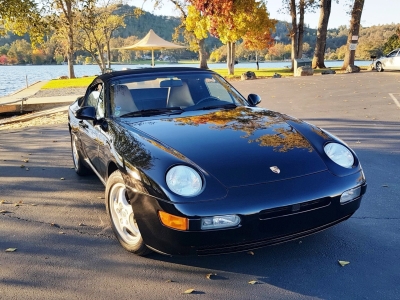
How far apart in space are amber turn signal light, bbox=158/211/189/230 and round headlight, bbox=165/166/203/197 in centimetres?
16

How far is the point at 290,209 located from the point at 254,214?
9.7 inches

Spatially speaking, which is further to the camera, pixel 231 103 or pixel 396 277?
pixel 231 103

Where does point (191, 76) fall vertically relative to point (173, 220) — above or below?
above

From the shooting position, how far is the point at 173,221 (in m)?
2.69

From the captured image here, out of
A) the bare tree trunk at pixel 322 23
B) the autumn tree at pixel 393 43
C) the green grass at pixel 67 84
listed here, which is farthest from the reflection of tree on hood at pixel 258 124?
the autumn tree at pixel 393 43

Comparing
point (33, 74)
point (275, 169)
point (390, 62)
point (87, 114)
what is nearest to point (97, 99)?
point (87, 114)

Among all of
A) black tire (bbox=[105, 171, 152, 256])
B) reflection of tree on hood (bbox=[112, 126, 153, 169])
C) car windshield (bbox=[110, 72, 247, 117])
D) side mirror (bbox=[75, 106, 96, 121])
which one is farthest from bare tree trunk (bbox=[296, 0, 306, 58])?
black tire (bbox=[105, 171, 152, 256])

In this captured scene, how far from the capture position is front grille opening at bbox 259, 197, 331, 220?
8.73 ft

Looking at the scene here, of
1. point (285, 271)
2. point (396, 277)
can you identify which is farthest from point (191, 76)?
point (396, 277)

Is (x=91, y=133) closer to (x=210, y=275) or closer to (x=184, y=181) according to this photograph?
(x=184, y=181)

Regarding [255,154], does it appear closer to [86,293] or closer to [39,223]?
[86,293]

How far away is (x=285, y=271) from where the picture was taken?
2.92m

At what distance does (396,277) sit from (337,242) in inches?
23.7

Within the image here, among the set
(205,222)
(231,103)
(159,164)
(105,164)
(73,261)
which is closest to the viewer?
(205,222)
